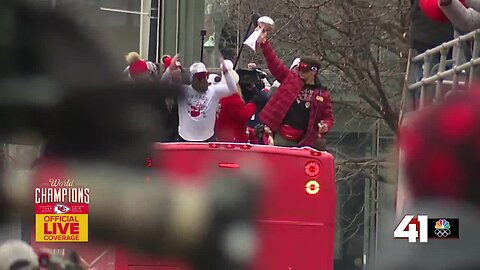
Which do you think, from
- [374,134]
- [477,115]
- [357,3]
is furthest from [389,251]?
[374,134]

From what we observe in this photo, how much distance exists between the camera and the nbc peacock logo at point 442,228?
597mm

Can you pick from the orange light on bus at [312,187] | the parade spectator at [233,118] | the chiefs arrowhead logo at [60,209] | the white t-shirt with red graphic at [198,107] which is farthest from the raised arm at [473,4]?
the chiefs arrowhead logo at [60,209]

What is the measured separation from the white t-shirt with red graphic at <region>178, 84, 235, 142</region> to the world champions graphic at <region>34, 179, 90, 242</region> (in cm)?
7

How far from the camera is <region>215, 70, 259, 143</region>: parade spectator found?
2432 millimetres

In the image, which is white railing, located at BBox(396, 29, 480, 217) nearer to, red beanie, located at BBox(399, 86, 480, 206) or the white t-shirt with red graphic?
the white t-shirt with red graphic

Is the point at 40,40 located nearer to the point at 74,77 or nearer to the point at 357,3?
the point at 74,77

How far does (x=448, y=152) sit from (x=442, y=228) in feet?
0.16

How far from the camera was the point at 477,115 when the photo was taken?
543 millimetres

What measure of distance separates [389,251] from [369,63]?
1047 centimetres

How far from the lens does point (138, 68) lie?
55 cm

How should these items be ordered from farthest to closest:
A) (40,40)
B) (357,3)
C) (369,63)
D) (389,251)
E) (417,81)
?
1. (369,63)
2. (357,3)
3. (417,81)
4. (389,251)
5. (40,40)

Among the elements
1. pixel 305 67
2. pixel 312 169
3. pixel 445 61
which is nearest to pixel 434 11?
pixel 445 61

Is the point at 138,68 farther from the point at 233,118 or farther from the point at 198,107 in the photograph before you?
the point at 233,118

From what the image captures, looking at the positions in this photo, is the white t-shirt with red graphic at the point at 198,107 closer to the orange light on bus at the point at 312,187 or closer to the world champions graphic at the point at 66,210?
the world champions graphic at the point at 66,210
